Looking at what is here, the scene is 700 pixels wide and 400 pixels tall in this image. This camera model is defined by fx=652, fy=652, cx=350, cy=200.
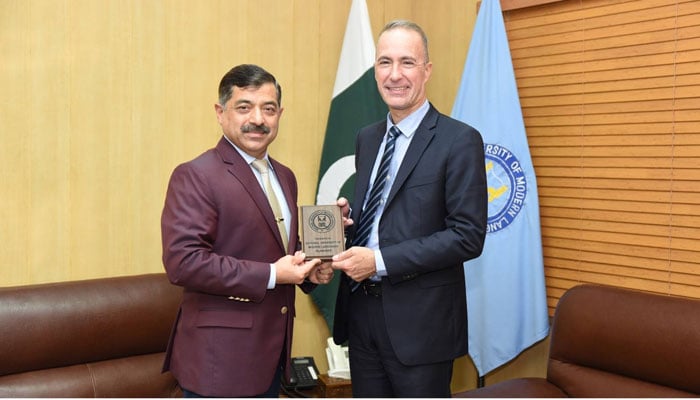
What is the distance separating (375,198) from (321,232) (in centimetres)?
24

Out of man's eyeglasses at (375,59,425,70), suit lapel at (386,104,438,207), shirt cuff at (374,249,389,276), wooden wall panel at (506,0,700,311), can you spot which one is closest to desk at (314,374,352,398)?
wooden wall panel at (506,0,700,311)

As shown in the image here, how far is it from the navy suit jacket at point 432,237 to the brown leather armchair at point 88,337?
4.25ft

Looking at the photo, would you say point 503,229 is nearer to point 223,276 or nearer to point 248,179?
point 248,179

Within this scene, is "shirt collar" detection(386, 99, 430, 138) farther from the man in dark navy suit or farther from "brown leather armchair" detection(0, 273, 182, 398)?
"brown leather armchair" detection(0, 273, 182, 398)

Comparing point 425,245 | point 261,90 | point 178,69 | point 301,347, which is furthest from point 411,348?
point 178,69

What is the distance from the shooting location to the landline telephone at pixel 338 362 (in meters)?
3.54

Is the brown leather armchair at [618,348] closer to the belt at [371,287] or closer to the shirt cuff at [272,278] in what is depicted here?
the belt at [371,287]

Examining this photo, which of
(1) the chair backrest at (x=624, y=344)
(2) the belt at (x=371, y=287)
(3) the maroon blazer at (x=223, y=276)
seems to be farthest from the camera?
(1) the chair backrest at (x=624, y=344)

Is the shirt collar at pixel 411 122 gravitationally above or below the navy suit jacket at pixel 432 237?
above

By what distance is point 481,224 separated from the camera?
220cm

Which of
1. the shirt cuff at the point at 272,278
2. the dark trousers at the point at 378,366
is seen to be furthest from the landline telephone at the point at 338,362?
the shirt cuff at the point at 272,278

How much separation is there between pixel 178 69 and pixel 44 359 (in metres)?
1.56

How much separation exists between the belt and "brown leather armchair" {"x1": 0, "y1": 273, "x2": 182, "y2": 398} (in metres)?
1.14

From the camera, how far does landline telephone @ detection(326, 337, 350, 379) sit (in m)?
3.54
